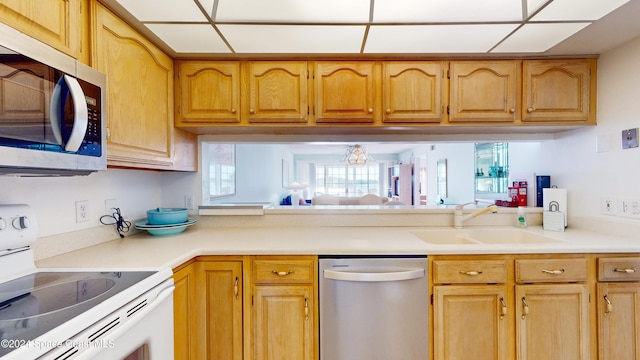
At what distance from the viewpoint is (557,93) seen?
1.79 m

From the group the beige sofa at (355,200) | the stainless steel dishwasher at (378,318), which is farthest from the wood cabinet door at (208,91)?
the beige sofa at (355,200)

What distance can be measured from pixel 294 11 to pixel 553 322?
2073 mm

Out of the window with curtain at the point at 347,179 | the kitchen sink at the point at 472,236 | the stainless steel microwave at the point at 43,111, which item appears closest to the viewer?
the stainless steel microwave at the point at 43,111

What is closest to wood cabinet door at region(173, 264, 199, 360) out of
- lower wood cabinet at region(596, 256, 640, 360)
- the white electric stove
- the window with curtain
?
the white electric stove

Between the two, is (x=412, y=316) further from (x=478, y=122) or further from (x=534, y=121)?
(x=534, y=121)

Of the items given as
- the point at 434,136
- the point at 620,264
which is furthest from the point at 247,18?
the point at 620,264

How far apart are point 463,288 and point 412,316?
0.31m

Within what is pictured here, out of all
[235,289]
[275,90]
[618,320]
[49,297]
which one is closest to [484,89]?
[275,90]

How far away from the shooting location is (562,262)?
1468 mm

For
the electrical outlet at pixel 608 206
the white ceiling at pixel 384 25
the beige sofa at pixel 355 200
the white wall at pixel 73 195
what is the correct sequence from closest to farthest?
1. the white wall at pixel 73 195
2. the white ceiling at pixel 384 25
3. the electrical outlet at pixel 608 206
4. the beige sofa at pixel 355 200

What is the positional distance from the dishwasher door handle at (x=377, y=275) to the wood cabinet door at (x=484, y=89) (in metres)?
1.03

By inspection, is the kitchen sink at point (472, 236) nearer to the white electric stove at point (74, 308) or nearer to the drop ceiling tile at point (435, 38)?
the drop ceiling tile at point (435, 38)

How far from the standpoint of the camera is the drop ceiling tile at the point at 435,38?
57.7 inches

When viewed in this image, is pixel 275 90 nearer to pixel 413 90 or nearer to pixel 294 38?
pixel 294 38
